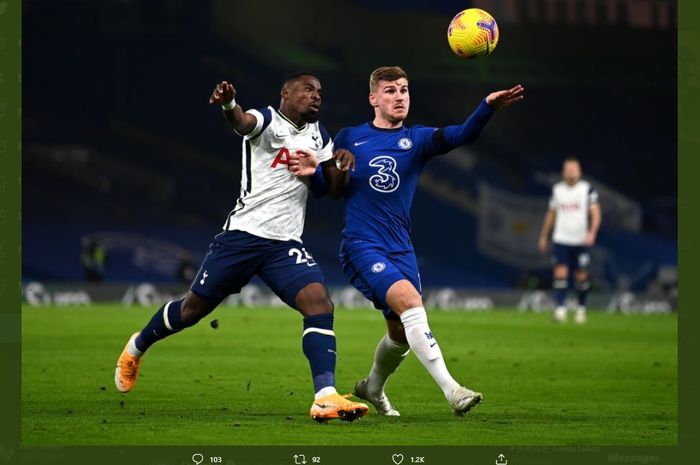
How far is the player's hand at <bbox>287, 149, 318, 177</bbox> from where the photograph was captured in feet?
27.3

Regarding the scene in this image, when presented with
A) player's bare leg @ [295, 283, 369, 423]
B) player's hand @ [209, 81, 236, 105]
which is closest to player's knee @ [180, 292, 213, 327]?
player's bare leg @ [295, 283, 369, 423]

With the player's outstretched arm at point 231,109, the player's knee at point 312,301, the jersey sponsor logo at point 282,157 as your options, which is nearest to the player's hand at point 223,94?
the player's outstretched arm at point 231,109

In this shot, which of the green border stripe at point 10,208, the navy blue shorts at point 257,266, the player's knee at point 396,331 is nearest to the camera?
the green border stripe at point 10,208

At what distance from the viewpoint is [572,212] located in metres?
19.9

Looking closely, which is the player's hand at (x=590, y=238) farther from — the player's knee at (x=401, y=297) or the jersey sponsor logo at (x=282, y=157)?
the jersey sponsor logo at (x=282, y=157)

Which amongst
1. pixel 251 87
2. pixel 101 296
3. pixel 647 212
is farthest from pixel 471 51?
pixel 647 212

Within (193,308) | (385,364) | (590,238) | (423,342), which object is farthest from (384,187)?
(590,238)

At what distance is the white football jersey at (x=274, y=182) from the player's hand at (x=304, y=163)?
0.31 feet

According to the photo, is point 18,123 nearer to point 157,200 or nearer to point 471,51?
point 471,51

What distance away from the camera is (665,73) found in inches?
1341

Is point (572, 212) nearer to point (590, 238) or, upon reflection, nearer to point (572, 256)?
point (590, 238)

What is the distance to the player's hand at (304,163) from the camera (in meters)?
8.31

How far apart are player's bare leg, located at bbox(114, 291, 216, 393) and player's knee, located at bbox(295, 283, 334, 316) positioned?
754mm

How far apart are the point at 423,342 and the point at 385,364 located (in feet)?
2.32
